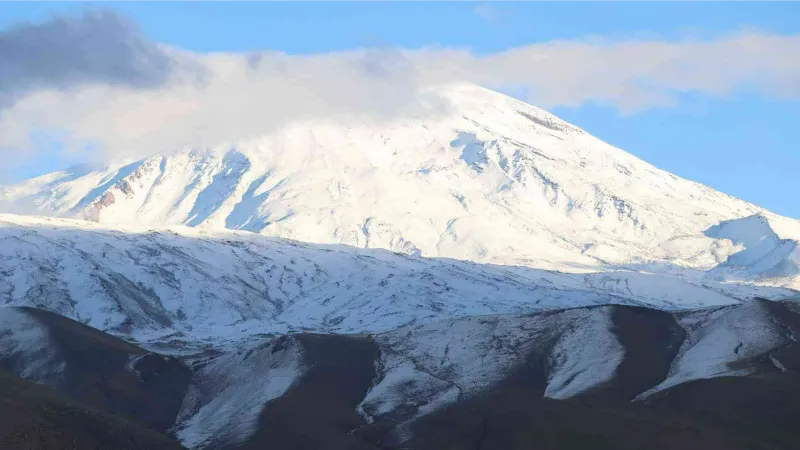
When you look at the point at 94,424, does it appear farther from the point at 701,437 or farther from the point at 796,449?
the point at 796,449

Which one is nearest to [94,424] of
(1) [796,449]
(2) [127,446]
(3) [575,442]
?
(2) [127,446]

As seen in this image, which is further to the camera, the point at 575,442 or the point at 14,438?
the point at 575,442

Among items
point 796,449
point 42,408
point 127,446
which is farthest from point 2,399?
point 796,449

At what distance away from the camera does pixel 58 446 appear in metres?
188

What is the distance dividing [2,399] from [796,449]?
11537 centimetres

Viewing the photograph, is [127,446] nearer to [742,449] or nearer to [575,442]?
[575,442]

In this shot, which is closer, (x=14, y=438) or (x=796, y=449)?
(x=14, y=438)

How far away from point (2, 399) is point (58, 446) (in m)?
15.7

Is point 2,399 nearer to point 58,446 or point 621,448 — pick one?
point 58,446

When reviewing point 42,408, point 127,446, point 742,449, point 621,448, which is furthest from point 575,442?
point 42,408

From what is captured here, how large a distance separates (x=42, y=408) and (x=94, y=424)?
25.3ft

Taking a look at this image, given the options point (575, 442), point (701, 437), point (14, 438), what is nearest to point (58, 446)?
point (14, 438)

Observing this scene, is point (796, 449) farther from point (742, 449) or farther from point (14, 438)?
point (14, 438)

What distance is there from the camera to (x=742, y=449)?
19475cm
